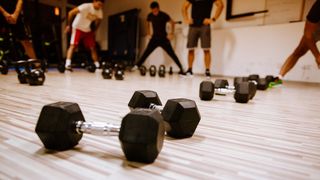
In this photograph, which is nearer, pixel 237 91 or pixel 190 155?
pixel 190 155

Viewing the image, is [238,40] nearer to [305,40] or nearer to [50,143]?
[305,40]

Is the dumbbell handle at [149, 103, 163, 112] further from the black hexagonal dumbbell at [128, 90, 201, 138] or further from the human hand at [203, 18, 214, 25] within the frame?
the human hand at [203, 18, 214, 25]

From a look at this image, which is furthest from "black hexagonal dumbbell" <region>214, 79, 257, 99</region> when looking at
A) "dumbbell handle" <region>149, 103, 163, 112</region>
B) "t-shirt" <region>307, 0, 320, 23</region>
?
"t-shirt" <region>307, 0, 320, 23</region>

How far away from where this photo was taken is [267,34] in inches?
164

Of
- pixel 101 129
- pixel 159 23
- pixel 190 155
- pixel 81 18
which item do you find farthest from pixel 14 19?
pixel 190 155

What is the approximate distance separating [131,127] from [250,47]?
14.6 ft

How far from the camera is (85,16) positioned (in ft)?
13.9

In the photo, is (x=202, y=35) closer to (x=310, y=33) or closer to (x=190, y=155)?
(x=310, y=33)

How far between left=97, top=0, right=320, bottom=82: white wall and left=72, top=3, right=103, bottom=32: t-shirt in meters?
2.06

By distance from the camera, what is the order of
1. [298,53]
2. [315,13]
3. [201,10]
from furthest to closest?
[201,10] → [298,53] → [315,13]

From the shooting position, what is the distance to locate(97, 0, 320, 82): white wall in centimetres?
391

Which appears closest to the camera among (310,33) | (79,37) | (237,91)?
(237,91)

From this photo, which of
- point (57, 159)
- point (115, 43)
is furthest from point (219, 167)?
point (115, 43)

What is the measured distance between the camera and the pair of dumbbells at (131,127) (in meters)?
0.49
